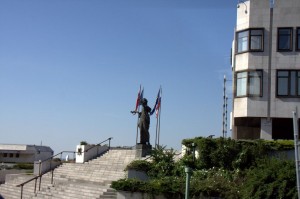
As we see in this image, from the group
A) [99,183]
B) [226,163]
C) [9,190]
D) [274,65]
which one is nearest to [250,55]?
[274,65]

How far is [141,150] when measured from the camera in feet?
101

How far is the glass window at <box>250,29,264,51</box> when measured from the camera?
29438mm

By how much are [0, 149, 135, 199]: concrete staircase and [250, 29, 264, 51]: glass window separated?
34.6 feet

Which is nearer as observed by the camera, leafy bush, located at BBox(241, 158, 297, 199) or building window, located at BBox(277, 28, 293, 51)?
leafy bush, located at BBox(241, 158, 297, 199)

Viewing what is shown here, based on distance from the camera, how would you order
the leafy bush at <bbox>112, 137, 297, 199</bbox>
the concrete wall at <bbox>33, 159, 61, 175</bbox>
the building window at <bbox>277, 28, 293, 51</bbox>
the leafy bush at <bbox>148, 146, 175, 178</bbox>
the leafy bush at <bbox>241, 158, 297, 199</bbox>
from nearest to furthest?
the leafy bush at <bbox>241, 158, 297, 199</bbox> < the leafy bush at <bbox>112, 137, 297, 199</bbox> < the leafy bush at <bbox>148, 146, 175, 178</bbox> < the building window at <bbox>277, 28, 293, 51</bbox> < the concrete wall at <bbox>33, 159, 61, 175</bbox>

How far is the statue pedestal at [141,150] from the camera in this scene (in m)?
30.6

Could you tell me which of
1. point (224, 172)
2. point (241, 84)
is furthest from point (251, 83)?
point (224, 172)

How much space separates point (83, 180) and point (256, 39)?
45.2 ft

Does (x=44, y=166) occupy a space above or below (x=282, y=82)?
below

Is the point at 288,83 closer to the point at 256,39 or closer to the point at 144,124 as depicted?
the point at 256,39

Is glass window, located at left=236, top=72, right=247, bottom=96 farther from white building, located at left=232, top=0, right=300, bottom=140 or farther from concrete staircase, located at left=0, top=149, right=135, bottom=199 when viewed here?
concrete staircase, located at left=0, top=149, right=135, bottom=199

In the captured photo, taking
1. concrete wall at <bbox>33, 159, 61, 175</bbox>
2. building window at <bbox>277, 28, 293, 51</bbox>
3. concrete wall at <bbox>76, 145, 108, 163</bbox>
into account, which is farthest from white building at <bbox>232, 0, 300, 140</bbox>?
concrete wall at <bbox>33, 159, 61, 175</bbox>

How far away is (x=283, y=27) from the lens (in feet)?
96.1

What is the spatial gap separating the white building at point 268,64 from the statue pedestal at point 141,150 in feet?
20.3
